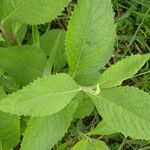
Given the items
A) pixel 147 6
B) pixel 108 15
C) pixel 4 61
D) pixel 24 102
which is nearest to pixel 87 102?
pixel 4 61

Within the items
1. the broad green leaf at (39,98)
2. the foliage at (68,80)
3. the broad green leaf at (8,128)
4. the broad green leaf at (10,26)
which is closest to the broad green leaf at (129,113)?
the foliage at (68,80)

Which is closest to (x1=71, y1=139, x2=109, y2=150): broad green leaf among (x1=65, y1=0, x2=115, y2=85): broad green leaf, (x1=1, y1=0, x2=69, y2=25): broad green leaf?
(x1=65, y1=0, x2=115, y2=85): broad green leaf

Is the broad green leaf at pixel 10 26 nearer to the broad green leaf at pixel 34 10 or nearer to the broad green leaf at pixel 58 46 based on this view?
the broad green leaf at pixel 34 10

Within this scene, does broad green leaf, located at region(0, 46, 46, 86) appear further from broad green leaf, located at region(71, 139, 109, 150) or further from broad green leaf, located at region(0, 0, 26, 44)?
broad green leaf, located at region(71, 139, 109, 150)

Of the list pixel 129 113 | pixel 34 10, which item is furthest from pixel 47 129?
pixel 34 10

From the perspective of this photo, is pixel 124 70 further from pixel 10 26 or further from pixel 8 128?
pixel 10 26

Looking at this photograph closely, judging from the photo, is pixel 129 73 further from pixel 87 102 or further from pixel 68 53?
pixel 87 102

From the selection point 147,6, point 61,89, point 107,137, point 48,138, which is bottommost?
point 107,137
